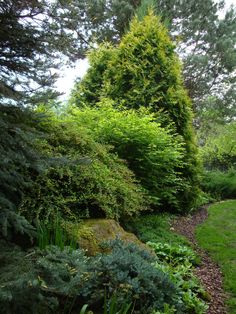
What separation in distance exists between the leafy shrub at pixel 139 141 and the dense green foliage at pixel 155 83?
3.16 feet

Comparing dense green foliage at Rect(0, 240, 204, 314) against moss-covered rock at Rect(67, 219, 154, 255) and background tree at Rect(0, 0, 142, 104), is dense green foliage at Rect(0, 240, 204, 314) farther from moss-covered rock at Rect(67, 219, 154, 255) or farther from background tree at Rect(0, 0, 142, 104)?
background tree at Rect(0, 0, 142, 104)

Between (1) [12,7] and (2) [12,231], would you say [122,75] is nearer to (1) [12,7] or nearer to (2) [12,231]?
(1) [12,7]

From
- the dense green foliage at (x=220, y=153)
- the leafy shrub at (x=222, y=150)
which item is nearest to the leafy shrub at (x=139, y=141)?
the dense green foliage at (x=220, y=153)

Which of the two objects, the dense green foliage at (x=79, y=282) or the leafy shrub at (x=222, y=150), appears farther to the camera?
the leafy shrub at (x=222, y=150)

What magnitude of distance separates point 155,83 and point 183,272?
166 inches

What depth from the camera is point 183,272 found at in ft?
11.0

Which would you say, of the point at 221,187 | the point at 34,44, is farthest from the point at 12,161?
the point at 221,187

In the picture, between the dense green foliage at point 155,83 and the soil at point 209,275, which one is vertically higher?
the dense green foliage at point 155,83

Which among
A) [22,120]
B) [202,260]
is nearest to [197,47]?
[202,260]

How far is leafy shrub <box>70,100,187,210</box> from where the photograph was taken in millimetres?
5074

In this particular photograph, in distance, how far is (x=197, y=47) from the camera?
15.2 m

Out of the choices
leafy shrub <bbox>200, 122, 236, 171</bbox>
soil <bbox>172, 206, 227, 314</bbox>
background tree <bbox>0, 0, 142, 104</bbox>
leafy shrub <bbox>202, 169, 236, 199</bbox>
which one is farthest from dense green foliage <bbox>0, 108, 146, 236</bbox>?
leafy shrub <bbox>200, 122, 236, 171</bbox>

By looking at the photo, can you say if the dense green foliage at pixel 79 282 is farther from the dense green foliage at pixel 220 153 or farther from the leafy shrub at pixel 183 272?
the dense green foliage at pixel 220 153

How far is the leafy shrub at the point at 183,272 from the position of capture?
280 cm
